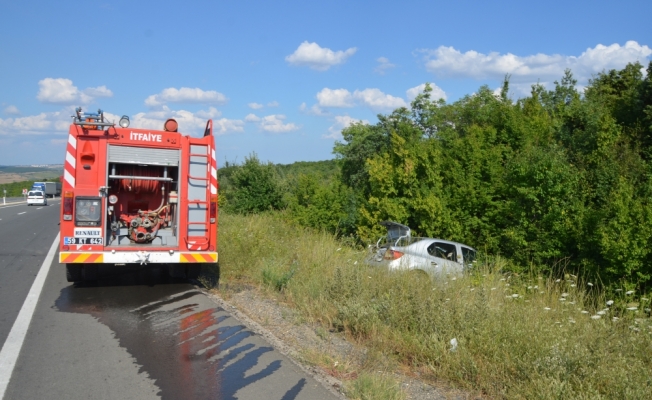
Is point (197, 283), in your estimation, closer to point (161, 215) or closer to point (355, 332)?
point (161, 215)

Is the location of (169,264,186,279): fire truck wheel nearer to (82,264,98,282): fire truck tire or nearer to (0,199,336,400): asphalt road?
(0,199,336,400): asphalt road

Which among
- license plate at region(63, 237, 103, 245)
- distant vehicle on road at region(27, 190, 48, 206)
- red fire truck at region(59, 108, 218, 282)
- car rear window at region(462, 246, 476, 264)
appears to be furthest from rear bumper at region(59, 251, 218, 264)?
distant vehicle on road at region(27, 190, 48, 206)

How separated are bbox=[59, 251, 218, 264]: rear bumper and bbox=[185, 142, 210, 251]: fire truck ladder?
0.19 meters

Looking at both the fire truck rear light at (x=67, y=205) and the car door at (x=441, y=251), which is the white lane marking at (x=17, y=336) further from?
the car door at (x=441, y=251)

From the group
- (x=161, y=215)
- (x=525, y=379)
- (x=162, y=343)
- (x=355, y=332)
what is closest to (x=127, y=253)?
(x=161, y=215)

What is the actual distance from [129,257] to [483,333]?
6249 millimetres

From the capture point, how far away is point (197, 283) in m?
11.4

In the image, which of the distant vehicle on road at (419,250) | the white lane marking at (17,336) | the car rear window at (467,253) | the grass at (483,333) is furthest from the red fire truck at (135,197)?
the car rear window at (467,253)

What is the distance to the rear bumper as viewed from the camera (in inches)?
385

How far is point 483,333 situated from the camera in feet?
19.7

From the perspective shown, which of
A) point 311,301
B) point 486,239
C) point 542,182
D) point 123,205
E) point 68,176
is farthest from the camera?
point 486,239

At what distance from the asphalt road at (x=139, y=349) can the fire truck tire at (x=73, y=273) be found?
0.47 feet

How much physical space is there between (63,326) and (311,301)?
3386 mm

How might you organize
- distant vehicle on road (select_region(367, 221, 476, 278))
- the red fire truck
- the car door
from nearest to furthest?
the red fire truck < distant vehicle on road (select_region(367, 221, 476, 278)) < the car door
